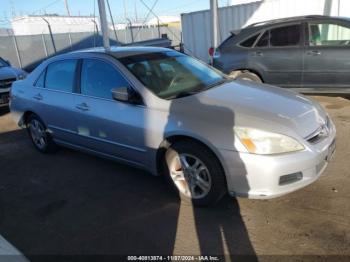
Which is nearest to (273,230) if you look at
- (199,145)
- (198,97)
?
(199,145)

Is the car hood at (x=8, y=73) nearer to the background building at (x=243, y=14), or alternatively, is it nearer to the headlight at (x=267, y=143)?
the background building at (x=243, y=14)

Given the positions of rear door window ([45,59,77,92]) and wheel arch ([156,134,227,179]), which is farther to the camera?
rear door window ([45,59,77,92])

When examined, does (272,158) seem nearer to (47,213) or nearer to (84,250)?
(84,250)

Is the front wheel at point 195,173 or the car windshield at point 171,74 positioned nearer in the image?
the front wheel at point 195,173

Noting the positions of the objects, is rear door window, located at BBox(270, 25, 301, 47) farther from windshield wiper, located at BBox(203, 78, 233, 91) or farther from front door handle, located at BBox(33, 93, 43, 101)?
front door handle, located at BBox(33, 93, 43, 101)

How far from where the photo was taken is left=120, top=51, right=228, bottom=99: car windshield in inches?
163

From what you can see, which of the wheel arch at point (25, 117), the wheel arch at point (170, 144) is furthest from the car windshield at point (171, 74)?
the wheel arch at point (25, 117)

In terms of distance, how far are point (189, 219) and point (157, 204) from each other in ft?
1.56

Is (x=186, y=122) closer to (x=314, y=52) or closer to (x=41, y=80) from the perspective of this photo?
(x=41, y=80)

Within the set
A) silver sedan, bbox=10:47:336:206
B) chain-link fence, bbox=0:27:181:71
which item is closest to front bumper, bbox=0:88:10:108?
silver sedan, bbox=10:47:336:206

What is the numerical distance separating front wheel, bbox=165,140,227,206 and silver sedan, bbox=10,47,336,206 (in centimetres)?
1

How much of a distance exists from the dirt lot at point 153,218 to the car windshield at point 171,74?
45.0 inches

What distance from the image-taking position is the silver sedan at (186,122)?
3295 mm

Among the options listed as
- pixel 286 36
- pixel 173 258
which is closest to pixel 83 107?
pixel 173 258
